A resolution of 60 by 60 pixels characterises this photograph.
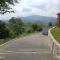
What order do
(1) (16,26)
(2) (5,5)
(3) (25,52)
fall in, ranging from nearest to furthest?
(3) (25,52) < (2) (5,5) < (1) (16,26)

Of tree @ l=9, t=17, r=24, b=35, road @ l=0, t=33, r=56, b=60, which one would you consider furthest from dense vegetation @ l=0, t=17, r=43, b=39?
road @ l=0, t=33, r=56, b=60

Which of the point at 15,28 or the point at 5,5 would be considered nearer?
the point at 5,5

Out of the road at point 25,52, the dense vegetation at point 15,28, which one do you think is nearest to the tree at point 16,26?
the dense vegetation at point 15,28

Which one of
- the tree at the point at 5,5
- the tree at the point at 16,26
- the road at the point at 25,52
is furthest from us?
the tree at the point at 16,26

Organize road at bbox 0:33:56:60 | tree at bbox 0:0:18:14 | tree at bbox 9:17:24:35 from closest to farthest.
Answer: road at bbox 0:33:56:60 < tree at bbox 0:0:18:14 < tree at bbox 9:17:24:35

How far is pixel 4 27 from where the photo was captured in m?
35.9

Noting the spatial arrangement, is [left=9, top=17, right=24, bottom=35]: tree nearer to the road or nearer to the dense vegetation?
the dense vegetation

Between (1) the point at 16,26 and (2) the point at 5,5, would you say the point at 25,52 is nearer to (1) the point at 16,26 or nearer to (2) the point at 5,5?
(2) the point at 5,5

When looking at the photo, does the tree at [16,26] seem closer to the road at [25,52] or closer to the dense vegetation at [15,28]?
the dense vegetation at [15,28]

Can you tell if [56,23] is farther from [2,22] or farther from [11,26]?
[2,22]

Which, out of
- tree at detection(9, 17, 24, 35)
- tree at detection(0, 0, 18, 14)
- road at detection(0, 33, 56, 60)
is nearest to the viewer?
road at detection(0, 33, 56, 60)

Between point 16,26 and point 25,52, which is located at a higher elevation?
point 16,26

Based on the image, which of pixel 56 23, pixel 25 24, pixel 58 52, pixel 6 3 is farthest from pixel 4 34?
pixel 58 52

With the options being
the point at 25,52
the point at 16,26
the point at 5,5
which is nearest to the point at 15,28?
the point at 16,26
